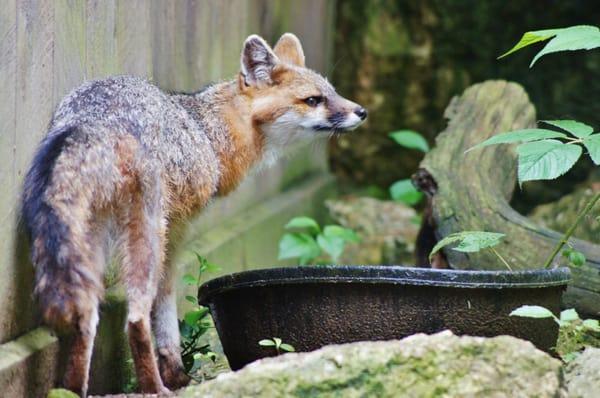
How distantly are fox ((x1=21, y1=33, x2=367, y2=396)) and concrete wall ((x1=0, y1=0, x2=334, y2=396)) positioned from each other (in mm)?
108

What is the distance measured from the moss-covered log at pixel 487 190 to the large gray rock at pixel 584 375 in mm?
1221

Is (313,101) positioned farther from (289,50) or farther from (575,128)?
(575,128)

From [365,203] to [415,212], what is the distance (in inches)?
20.0

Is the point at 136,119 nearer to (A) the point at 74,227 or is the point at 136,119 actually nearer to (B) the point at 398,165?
(A) the point at 74,227

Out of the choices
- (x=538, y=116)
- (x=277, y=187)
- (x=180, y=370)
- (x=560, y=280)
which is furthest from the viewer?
(x=538, y=116)

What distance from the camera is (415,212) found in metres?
9.19

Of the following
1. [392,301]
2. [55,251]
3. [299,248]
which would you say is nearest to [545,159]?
[392,301]

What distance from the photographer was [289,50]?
5.38 metres

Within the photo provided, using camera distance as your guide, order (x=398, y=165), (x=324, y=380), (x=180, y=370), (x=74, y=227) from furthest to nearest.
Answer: (x=398, y=165) → (x=180, y=370) → (x=74, y=227) → (x=324, y=380)

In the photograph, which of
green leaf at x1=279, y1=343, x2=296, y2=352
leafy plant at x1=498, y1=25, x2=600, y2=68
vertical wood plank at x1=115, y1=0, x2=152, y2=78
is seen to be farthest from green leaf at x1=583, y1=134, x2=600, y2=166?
vertical wood plank at x1=115, y1=0, x2=152, y2=78

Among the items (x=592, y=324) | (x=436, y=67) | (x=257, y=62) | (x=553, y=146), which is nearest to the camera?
(x=553, y=146)

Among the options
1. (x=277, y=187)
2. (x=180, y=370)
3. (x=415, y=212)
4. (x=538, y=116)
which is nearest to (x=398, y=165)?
(x=415, y=212)

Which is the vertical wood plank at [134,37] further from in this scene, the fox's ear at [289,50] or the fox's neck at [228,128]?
the fox's ear at [289,50]

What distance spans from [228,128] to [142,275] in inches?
47.8
